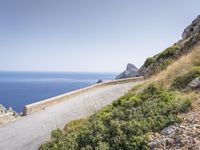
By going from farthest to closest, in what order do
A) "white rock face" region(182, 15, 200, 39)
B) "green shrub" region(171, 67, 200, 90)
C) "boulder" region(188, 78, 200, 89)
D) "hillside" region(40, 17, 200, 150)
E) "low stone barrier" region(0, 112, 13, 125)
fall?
1. "white rock face" region(182, 15, 200, 39)
2. "low stone barrier" region(0, 112, 13, 125)
3. "green shrub" region(171, 67, 200, 90)
4. "boulder" region(188, 78, 200, 89)
5. "hillside" region(40, 17, 200, 150)

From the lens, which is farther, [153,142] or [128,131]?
[128,131]

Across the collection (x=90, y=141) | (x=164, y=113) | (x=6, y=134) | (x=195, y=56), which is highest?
(x=195, y=56)

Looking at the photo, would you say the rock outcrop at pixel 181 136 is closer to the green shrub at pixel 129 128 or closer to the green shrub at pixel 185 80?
the green shrub at pixel 129 128

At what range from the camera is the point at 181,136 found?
7023mm

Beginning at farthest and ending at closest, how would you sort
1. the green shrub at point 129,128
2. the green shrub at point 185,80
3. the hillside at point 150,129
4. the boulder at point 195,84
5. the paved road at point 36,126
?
the paved road at point 36,126, the green shrub at point 185,80, the boulder at point 195,84, the green shrub at point 129,128, the hillside at point 150,129

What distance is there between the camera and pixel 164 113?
28.8 feet

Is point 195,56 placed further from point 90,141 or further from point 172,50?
point 172,50

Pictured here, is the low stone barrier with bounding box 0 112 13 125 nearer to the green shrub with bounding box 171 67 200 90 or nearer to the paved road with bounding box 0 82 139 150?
the paved road with bounding box 0 82 139 150

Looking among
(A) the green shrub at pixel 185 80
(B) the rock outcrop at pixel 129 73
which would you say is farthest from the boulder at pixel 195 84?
(B) the rock outcrop at pixel 129 73

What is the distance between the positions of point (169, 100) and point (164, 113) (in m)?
1.10

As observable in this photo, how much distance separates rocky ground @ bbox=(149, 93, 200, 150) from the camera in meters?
6.69

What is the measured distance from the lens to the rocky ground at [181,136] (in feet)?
21.9

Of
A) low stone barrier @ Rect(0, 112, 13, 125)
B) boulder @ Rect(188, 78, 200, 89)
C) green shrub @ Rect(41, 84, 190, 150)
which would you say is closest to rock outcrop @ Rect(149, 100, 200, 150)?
green shrub @ Rect(41, 84, 190, 150)

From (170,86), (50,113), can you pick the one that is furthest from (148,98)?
(50,113)
